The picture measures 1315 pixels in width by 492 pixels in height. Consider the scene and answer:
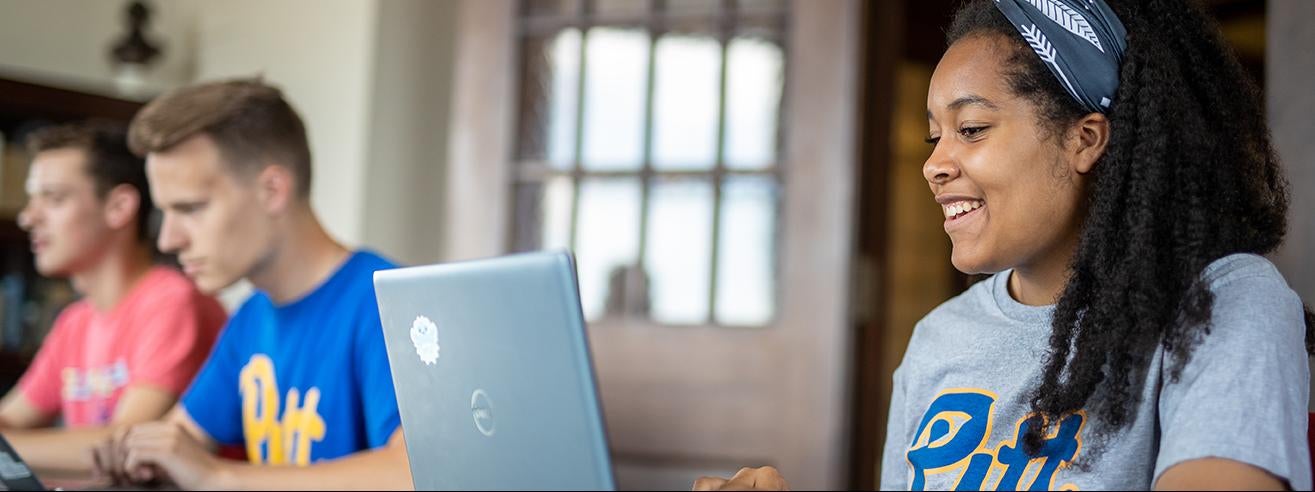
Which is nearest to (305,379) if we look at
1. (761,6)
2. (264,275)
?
(264,275)

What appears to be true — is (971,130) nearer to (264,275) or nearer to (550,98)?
(264,275)

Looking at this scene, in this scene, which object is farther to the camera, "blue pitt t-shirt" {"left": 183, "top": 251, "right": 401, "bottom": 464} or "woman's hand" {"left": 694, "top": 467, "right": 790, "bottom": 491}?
"blue pitt t-shirt" {"left": 183, "top": 251, "right": 401, "bottom": 464}

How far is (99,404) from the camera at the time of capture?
97.6 inches

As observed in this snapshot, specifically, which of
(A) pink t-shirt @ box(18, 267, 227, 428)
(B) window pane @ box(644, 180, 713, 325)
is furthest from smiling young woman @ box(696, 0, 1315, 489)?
(A) pink t-shirt @ box(18, 267, 227, 428)

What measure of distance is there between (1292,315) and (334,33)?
8.39 feet

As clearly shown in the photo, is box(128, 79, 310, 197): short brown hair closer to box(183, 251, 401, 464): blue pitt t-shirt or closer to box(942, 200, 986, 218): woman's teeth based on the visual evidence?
box(183, 251, 401, 464): blue pitt t-shirt

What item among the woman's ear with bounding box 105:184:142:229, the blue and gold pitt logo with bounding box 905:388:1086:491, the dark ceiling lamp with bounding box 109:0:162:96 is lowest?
the blue and gold pitt logo with bounding box 905:388:1086:491

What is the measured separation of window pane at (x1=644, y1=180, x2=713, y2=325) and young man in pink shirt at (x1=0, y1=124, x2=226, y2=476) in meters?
0.89

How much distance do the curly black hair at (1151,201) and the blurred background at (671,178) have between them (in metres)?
1.01

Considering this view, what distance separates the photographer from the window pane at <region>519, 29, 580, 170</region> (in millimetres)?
2736

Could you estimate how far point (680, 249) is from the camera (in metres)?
2.62

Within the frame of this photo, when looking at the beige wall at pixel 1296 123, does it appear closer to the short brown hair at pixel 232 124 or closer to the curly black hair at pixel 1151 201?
the curly black hair at pixel 1151 201

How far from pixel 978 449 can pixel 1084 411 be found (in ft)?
0.43

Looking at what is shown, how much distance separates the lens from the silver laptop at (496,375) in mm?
879
